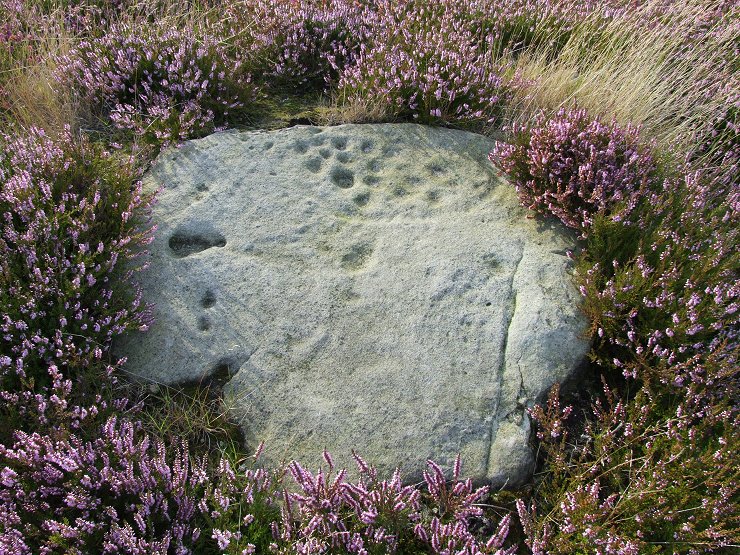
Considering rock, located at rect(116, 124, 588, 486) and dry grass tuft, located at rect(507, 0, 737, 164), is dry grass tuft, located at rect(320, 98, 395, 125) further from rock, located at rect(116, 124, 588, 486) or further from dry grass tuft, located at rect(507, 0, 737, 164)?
dry grass tuft, located at rect(507, 0, 737, 164)

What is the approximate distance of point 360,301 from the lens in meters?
3.18

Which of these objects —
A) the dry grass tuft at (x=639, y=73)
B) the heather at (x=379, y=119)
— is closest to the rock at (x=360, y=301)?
the heather at (x=379, y=119)

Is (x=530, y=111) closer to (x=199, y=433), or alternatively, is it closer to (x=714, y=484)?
(x=714, y=484)

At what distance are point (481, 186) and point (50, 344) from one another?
2631mm

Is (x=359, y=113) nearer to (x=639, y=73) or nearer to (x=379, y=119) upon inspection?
(x=379, y=119)

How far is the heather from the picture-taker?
7.72 feet

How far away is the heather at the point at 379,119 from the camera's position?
235 centimetres

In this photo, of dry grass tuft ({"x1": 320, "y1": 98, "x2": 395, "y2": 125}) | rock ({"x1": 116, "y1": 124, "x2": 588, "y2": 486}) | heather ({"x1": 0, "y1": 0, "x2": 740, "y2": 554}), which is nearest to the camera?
heather ({"x1": 0, "y1": 0, "x2": 740, "y2": 554})

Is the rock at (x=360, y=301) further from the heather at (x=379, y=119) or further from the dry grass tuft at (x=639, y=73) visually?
the dry grass tuft at (x=639, y=73)

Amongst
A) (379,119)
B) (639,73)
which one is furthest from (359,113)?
(639,73)

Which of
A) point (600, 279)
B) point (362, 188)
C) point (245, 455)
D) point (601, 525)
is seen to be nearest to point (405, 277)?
point (362, 188)

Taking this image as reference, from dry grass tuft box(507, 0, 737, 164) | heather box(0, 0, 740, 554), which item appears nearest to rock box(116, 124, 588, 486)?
heather box(0, 0, 740, 554)

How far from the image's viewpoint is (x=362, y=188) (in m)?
3.77

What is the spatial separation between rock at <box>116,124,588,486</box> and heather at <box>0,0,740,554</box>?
0.44ft
